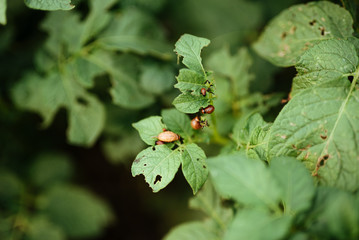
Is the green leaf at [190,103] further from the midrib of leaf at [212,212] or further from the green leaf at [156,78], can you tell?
the green leaf at [156,78]

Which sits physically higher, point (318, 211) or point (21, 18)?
point (318, 211)

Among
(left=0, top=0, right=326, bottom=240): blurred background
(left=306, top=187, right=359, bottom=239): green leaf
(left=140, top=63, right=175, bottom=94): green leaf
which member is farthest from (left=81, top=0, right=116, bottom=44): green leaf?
(left=306, top=187, right=359, bottom=239): green leaf

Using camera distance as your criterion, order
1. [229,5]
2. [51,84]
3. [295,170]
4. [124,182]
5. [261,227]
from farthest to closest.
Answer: [124,182], [229,5], [51,84], [295,170], [261,227]

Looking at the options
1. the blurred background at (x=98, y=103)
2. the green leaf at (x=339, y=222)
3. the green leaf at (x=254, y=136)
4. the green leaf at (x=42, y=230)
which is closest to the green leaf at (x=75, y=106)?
the blurred background at (x=98, y=103)

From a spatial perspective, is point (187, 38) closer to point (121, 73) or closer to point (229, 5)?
point (121, 73)

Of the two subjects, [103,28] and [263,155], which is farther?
[103,28]

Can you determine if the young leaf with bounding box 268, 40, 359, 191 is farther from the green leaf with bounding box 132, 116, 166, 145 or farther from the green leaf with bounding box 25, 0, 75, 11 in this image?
the green leaf with bounding box 25, 0, 75, 11

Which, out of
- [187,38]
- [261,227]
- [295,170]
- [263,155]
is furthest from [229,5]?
[261,227]
